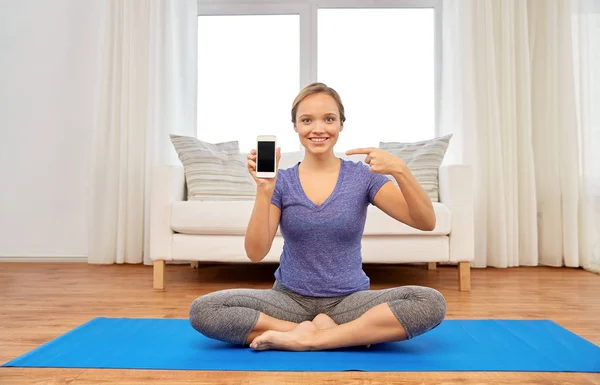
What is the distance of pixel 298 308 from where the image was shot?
169cm

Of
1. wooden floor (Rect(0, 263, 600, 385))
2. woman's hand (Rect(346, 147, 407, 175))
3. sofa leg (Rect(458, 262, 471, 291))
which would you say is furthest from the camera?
sofa leg (Rect(458, 262, 471, 291))

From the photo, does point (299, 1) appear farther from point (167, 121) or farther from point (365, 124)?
point (167, 121)

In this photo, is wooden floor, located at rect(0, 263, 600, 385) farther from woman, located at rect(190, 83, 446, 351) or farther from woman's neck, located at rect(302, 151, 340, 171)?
woman's neck, located at rect(302, 151, 340, 171)

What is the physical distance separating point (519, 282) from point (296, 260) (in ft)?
6.11

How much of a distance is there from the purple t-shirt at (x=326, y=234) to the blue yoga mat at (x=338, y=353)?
212mm

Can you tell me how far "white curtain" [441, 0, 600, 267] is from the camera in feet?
12.3

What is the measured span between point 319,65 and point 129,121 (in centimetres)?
147

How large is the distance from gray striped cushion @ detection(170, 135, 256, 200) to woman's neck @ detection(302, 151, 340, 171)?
4.95 feet

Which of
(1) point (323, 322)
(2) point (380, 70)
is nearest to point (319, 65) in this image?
(2) point (380, 70)

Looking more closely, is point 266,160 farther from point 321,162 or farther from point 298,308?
point 298,308

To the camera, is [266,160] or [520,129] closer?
[266,160]

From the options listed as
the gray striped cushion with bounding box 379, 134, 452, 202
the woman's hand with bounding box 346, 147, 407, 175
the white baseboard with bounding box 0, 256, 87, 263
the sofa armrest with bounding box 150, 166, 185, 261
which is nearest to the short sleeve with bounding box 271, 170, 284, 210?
the woman's hand with bounding box 346, 147, 407, 175

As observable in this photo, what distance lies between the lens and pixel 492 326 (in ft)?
6.32

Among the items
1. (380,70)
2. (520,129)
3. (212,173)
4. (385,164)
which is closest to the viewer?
(385,164)
